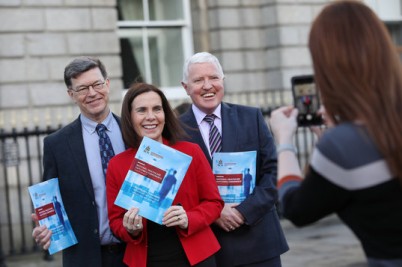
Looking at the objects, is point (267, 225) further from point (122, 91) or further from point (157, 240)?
point (122, 91)

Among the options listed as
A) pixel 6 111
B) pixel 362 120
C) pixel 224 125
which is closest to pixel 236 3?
pixel 6 111

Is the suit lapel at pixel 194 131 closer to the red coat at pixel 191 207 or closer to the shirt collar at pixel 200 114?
the shirt collar at pixel 200 114

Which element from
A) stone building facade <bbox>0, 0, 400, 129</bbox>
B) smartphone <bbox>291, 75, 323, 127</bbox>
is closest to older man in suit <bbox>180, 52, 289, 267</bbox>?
Answer: smartphone <bbox>291, 75, 323, 127</bbox>

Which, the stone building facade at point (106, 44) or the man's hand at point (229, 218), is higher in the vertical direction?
the stone building facade at point (106, 44)

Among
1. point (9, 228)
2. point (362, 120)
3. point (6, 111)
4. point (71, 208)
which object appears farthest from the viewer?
point (6, 111)

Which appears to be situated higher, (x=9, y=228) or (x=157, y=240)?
(x=157, y=240)

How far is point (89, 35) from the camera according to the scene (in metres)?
11.6

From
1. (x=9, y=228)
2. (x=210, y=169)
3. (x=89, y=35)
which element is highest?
(x=89, y=35)

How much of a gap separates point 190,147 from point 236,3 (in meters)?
9.22

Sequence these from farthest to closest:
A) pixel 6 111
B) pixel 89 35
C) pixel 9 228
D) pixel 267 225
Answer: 1. pixel 89 35
2. pixel 6 111
3. pixel 9 228
4. pixel 267 225

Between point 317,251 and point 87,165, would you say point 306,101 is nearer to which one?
point 87,165

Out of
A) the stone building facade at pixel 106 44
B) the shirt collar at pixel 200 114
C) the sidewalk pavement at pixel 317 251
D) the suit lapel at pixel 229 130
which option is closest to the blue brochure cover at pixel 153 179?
the suit lapel at pixel 229 130

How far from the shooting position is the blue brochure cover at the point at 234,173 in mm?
4340

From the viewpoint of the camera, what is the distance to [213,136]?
452 centimetres
